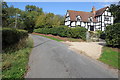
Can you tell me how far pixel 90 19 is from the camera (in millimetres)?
35188

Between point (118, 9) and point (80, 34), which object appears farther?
point (80, 34)

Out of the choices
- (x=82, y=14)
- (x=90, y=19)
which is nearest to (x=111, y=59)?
(x=90, y=19)

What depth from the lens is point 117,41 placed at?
10.9 m

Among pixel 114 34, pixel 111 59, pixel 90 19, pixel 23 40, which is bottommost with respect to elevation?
pixel 111 59

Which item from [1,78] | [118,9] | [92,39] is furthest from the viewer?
[92,39]

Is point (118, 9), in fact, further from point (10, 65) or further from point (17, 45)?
point (10, 65)

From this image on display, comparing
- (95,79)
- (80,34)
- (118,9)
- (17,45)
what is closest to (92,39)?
(80,34)

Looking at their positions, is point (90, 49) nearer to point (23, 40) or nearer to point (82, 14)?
point (23, 40)

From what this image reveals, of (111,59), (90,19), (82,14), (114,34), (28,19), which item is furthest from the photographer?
(28,19)

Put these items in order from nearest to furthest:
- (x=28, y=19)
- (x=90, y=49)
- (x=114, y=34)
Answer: (x=114, y=34), (x=90, y=49), (x=28, y=19)

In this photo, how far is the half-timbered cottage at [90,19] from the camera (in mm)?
33469

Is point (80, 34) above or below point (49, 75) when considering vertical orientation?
above

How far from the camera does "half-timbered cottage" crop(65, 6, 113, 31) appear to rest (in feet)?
110

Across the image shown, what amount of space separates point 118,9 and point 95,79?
15953 mm
